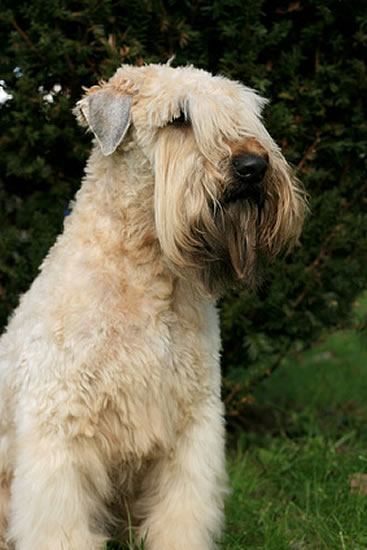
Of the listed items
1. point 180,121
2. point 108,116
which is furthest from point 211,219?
point 108,116

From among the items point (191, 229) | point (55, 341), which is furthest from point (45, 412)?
point (191, 229)

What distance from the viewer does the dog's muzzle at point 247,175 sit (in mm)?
3535

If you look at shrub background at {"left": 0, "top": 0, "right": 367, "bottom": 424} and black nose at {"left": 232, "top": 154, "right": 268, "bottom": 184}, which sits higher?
black nose at {"left": 232, "top": 154, "right": 268, "bottom": 184}

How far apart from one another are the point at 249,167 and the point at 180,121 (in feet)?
1.12

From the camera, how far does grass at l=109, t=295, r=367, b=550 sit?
14.5 feet

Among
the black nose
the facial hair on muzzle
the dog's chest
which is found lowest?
the dog's chest

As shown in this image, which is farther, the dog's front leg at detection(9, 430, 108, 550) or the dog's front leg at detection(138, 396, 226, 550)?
the dog's front leg at detection(138, 396, 226, 550)

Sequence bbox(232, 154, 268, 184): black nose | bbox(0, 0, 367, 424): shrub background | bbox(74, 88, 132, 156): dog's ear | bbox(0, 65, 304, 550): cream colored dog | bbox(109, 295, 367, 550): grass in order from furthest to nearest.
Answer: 1. bbox(0, 0, 367, 424): shrub background
2. bbox(109, 295, 367, 550): grass
3. bbox(74, 88, 132, 156): dog's ear
4. bbox(0, 65, 304, 550): cream colored dog
5. bbox(232, 154, 268, 184): black nose

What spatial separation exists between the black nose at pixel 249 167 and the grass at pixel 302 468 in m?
1.47

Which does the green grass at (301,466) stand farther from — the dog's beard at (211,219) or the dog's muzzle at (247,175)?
the dog's muzzle at (247,175)

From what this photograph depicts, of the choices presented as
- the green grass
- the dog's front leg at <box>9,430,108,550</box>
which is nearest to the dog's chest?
the dog's front leg at <box>9,430,108,550</box>

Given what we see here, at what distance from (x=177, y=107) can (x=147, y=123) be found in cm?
14

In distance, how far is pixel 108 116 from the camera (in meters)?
3.78

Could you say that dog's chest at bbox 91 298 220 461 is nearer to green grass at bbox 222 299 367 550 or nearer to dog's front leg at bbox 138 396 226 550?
dog's front leg at bbox 138 396 226 550
